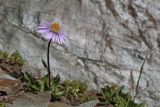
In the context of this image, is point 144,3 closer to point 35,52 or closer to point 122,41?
point 122,41

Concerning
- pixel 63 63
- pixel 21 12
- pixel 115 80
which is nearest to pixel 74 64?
pixel 63 63

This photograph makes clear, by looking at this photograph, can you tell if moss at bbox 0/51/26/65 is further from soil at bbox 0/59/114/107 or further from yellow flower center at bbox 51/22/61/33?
yellow flower center at bbox 51/22/61/33

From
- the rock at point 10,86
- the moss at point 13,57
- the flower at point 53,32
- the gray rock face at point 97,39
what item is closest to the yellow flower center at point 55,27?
the flower at point 53,32

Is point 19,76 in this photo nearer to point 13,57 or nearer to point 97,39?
point 13,57

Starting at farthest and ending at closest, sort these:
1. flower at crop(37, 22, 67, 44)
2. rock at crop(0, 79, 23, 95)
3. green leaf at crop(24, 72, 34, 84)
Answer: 1. green leaf at crop(24, 72, 34, 84)
2. rock at crop(0, 79, 23, 95)
3. flower at crop(37, 22, 67, 44)

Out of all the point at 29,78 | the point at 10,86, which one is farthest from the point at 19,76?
the point at 10,86

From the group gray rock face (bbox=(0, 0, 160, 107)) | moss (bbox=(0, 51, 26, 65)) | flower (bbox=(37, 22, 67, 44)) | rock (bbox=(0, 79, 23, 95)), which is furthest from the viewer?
moss (bbox=(0, 51, 26, 65))

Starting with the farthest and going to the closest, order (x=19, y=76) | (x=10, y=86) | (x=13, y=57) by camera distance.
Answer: (x=13, y=57) < (x=19, y=76) < (x=10, y=86)

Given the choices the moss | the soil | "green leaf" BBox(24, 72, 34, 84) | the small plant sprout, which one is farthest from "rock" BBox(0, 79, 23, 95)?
the small plant sprout

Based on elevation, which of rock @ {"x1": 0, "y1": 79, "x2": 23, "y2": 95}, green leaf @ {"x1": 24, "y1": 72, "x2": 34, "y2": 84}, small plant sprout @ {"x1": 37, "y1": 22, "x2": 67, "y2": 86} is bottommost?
rock @ {"x1": 0, "y1": 79, "x2": 23, "y2": 95}
